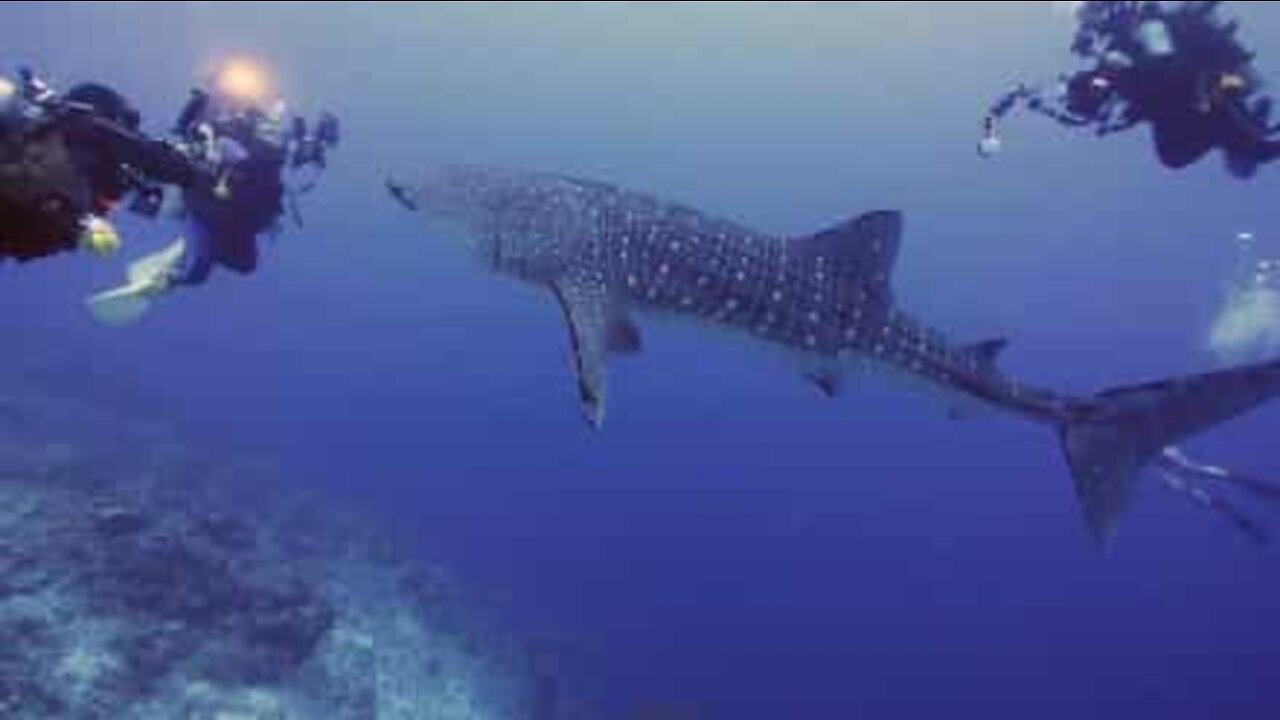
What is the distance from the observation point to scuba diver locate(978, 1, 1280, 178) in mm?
9688

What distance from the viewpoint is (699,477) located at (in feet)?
266

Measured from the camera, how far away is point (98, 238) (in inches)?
214

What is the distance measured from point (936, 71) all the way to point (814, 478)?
4010cm

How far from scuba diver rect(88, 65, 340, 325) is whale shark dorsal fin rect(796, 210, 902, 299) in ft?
14.8

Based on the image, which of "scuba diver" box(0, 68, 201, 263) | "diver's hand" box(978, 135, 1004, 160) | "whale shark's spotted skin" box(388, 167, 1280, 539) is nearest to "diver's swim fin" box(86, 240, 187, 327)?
"whale shark's spotted skin" box(388, 167, 1280, 539)

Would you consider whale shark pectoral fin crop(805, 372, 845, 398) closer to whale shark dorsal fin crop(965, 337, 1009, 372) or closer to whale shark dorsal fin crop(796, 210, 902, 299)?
whale shark dorsal fin crop(796, 210, 902, 299)

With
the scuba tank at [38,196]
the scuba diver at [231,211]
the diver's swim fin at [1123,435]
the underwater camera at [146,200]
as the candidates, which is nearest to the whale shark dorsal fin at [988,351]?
the diver's swim fin at [1123,435]

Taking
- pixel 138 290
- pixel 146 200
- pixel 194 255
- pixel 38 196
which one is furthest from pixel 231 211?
pixel 38 196

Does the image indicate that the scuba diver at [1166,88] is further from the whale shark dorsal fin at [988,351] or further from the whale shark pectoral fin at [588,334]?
the whale shark pectoral fin at [588,334]

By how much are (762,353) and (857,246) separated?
129cm

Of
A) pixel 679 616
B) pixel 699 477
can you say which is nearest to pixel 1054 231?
pixel 699 477

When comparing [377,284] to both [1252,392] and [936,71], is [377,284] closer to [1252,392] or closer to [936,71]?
[936,71]

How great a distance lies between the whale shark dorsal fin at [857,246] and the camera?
37.1 feet

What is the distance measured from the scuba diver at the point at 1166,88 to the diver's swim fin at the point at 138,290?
6271mm
